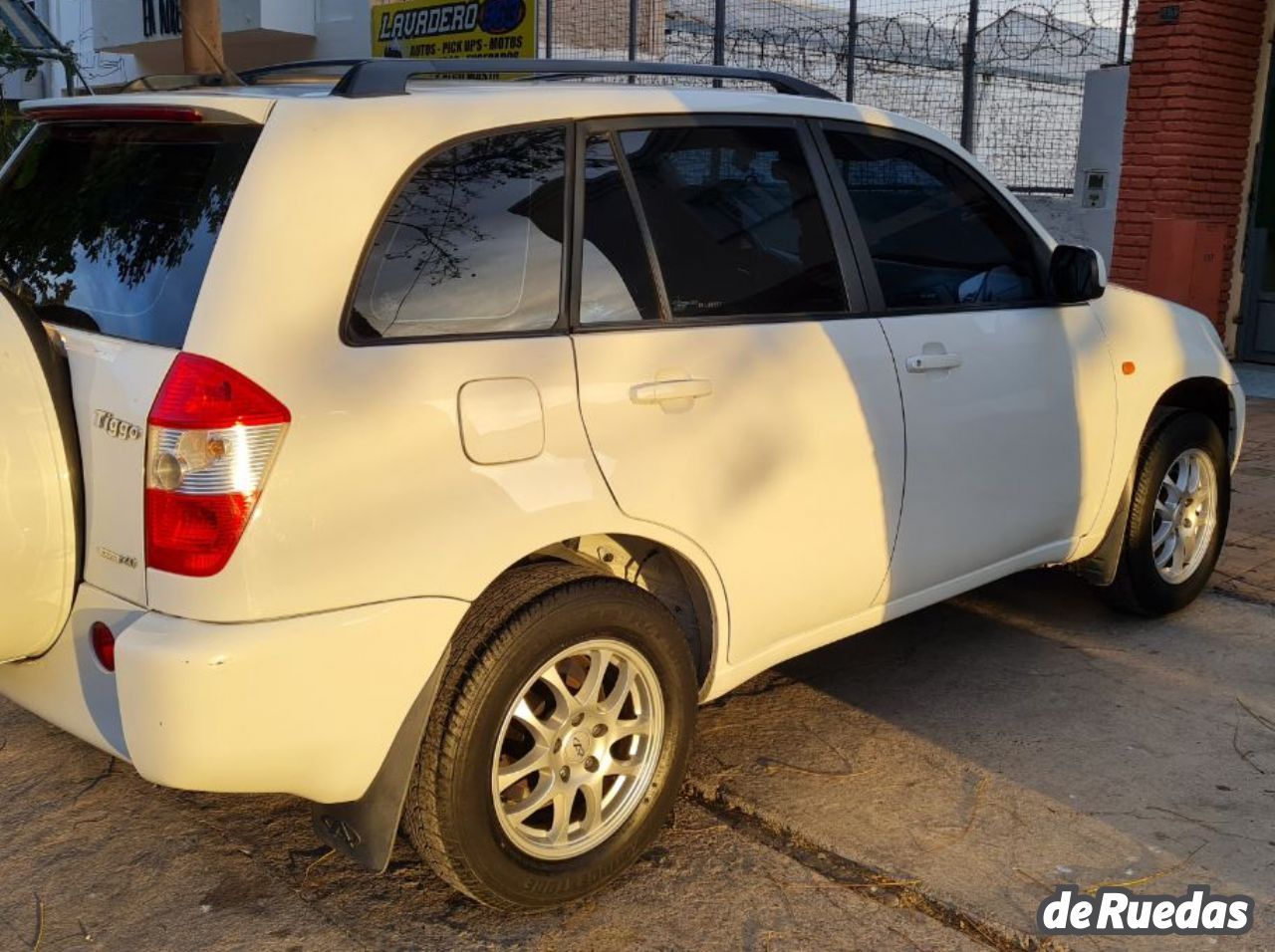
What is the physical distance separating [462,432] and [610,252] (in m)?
0.67

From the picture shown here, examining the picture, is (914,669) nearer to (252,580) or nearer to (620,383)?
(620,383)

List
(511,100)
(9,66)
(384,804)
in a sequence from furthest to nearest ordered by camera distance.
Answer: (9,66) → (511,100) → (384,804)

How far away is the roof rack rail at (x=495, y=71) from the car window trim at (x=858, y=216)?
7.0 inches

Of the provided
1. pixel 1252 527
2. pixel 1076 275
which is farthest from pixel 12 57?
pixel 1252 527

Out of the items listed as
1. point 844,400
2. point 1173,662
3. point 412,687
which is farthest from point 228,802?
point 1173,662

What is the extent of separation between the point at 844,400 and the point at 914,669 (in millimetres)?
1441

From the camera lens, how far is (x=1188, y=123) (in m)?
9.95

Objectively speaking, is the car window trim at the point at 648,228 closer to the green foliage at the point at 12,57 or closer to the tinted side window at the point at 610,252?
the tinted side window at the point at 610,252

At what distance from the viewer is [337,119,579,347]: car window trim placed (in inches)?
111

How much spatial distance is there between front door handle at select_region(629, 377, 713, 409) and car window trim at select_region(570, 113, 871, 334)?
15 cm

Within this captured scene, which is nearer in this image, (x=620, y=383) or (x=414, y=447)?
(x=414, y=447)

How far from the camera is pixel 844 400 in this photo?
3656 millimetres

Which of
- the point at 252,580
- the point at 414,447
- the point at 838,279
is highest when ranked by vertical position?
the point at 838,279

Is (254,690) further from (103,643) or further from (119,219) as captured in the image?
(119,219)
